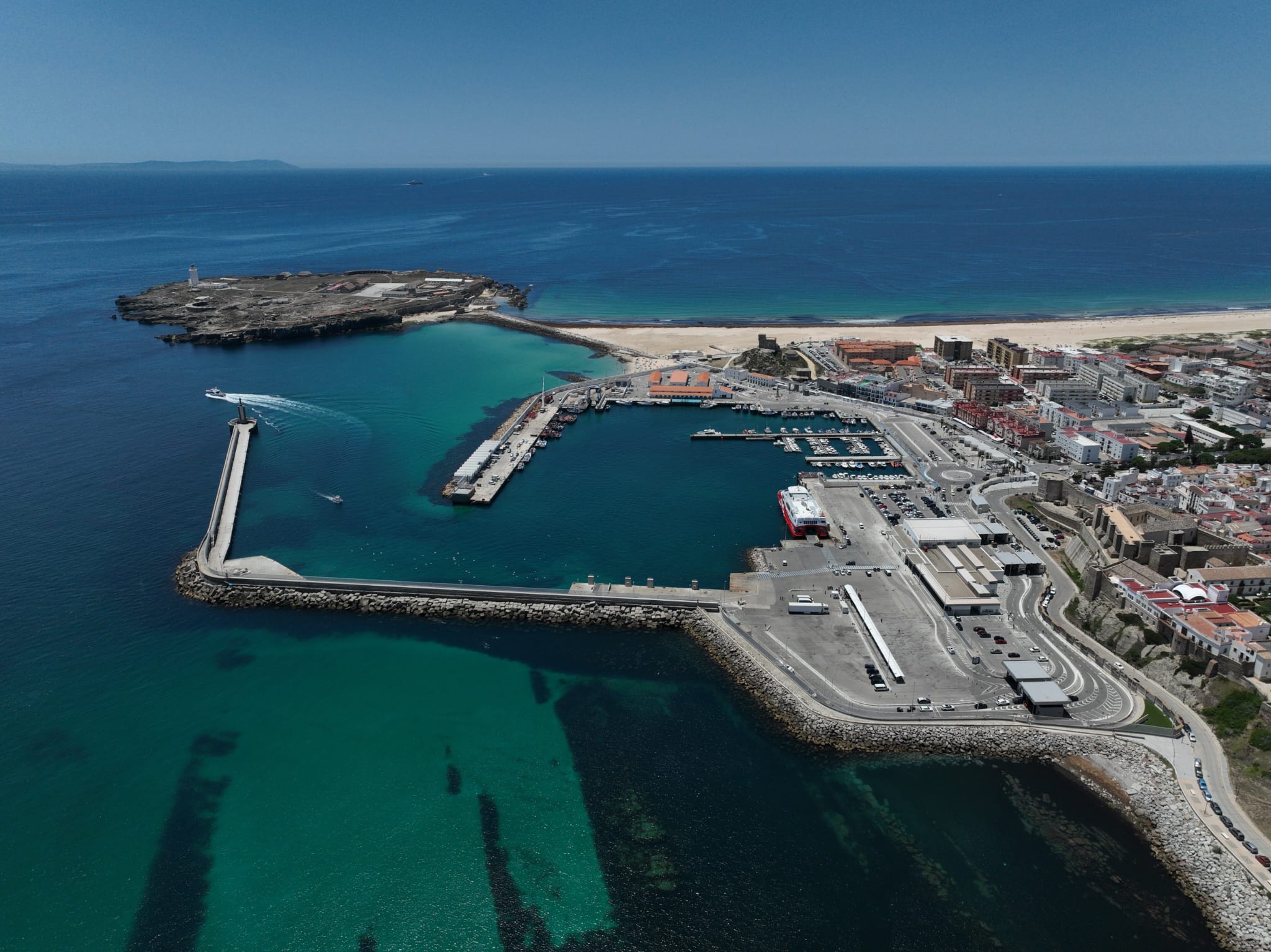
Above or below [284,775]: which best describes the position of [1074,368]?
above

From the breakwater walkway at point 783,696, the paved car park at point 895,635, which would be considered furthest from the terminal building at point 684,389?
the breakwater walkway at point 783,696

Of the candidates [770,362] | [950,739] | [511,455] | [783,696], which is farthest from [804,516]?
[770,362]

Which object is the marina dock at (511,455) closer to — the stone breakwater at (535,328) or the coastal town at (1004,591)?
the coastal town at (1004,591)

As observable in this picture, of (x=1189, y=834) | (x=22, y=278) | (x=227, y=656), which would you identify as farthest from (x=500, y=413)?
(x=22, y=278)

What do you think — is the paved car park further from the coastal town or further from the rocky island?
the rocky island

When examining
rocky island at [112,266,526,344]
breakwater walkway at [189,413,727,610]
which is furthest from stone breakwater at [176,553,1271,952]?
rocky island at [112,266,526,344]

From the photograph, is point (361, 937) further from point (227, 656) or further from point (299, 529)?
point (299, 529)
